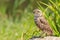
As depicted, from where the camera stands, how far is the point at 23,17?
12250 millimetres

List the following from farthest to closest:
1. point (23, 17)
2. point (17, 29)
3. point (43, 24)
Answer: point (23, 17), point (17, 29), point (43, 24)

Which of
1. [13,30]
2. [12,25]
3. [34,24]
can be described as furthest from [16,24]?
[34,24]

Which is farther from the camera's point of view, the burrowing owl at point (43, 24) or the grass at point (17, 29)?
the grass at point (17, 29)

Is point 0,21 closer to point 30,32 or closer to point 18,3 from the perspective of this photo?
point 18,3

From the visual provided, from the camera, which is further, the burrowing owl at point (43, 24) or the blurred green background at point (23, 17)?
the blurred green background at point (23, 17)

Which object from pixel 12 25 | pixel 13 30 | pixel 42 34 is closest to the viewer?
pixel 42 34

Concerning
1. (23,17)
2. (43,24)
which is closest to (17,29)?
(23,17)

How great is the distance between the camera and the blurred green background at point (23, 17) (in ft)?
27.1

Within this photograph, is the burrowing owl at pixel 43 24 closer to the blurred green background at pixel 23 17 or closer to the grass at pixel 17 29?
the blurred green background at pixel 23 17

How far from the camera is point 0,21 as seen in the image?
11789mm

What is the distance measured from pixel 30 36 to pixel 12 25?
3.44 meters

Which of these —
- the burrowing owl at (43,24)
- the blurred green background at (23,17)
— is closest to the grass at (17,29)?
the blurred green background at (23,17)

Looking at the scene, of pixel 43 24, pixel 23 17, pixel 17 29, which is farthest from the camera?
pixel 23 17

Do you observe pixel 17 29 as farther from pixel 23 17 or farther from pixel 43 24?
pixel 43 24
